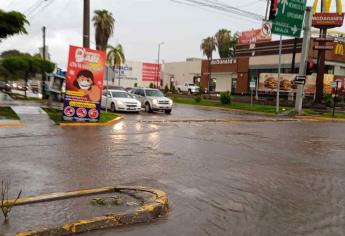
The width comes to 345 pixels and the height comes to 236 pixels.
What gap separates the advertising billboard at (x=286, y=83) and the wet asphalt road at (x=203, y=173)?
107 feet

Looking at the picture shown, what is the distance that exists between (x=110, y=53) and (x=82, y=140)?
60764 mm

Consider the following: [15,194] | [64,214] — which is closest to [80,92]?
[15,194]

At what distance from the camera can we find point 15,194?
23.5ft

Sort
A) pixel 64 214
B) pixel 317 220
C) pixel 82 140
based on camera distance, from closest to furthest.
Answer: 1. pixel 64 214
2. pixel 317 220
3. pixel 82 140

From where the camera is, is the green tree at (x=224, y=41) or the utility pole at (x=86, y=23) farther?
the green tree at (x=224, y=41)

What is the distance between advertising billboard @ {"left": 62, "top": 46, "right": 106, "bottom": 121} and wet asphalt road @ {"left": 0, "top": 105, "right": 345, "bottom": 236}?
3276 mm

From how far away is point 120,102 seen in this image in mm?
29594

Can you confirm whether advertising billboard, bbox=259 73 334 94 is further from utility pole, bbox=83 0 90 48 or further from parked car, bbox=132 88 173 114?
utility pole, bbox=83 0 90 48

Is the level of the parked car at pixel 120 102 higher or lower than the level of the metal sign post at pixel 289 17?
lower

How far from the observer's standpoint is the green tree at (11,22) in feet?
73.2

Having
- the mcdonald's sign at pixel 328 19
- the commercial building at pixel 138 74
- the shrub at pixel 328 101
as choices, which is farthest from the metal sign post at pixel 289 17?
the commercial building at pixel 138 74

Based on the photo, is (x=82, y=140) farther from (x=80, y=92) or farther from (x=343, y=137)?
(x=343, y=137)

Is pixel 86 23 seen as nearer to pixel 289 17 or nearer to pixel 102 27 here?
pixel 289 17

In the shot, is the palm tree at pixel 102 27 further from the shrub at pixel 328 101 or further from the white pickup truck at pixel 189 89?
the shrub at pixel 328 101
